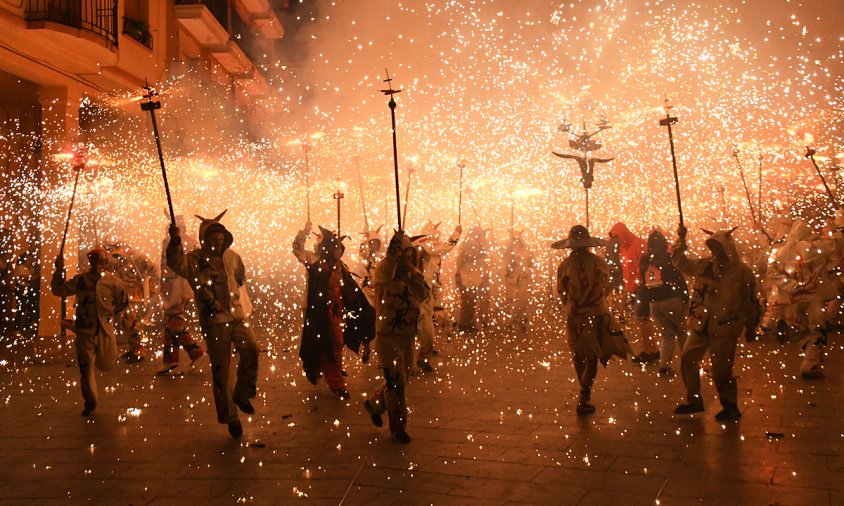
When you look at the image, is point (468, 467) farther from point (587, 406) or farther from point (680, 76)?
point (680, 76)

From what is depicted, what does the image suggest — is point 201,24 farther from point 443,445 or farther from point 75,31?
point 443,445

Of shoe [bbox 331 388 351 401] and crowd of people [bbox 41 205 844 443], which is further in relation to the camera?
shoe [bbox 331 388 351 401]

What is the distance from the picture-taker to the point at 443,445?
16.5ft

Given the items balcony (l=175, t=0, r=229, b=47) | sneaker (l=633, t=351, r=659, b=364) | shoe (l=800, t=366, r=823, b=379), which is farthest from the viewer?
balcony (l=175, t=0, r=229, b=47)

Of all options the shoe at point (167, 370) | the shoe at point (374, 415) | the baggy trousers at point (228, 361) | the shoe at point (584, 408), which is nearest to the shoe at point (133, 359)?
the shoe at point (167, 370)

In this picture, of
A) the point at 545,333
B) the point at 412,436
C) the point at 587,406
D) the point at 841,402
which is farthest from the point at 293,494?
the point at 545,333

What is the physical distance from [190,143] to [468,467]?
11.9 metres

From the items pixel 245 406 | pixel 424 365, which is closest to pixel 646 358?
pixel 424 365

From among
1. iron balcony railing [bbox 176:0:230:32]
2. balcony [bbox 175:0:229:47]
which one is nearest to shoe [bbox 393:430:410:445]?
balcony [bbox 175:0:229:47]

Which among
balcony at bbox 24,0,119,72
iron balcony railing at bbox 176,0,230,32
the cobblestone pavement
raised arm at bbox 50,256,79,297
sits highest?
→ iron balcony railing at bbox 176,0,230,32

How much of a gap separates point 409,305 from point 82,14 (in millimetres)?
7894

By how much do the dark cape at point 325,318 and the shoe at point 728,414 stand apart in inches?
123

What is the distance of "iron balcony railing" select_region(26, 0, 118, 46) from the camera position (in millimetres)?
10052

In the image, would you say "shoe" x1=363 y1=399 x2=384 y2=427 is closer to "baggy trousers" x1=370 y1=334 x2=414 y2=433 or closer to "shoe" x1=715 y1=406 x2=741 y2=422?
"baggy trousers" x1=370 y1=334 x2=414 y2=433
